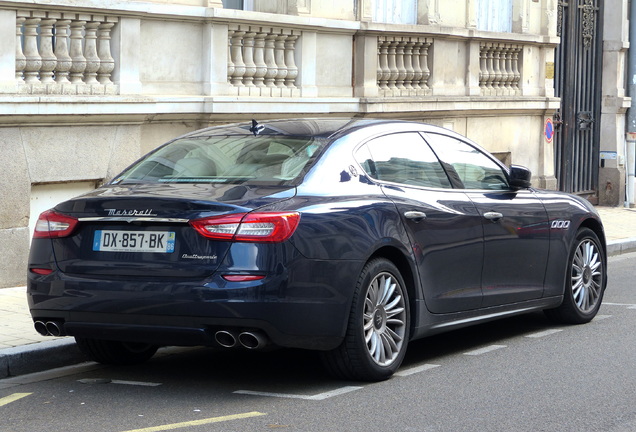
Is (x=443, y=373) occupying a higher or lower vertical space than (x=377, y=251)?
lower

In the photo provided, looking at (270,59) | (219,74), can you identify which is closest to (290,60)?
(270,59)

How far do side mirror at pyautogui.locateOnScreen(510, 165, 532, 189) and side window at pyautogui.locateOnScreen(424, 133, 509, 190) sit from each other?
79mm

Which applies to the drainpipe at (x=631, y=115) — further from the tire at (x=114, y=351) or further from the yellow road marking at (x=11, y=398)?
the yellow road marking at (x=11, y=398)

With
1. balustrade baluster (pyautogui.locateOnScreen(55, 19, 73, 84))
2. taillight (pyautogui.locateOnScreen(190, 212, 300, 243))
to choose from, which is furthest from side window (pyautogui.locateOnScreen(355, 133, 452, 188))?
balustrade baluster (pyautogui.locateOnScreen(55, 19, 73, 84))

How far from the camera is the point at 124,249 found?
6.69 meters

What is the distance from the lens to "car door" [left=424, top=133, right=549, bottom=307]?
825 centimetres

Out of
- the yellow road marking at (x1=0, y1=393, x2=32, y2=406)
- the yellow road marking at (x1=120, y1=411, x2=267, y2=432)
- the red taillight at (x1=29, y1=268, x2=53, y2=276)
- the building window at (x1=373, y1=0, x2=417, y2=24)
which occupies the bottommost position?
the yellow road marking at (x1=0, y1=393, x2=32, y2=406)

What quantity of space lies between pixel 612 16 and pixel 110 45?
12.3m

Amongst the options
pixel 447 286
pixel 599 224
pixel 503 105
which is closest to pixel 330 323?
pixel 447 286

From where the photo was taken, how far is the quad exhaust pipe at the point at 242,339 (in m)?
6.52

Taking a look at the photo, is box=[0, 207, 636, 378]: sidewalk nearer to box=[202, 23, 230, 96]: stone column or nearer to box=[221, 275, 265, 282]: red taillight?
box=[221, 275, 265, 282]: red taillight

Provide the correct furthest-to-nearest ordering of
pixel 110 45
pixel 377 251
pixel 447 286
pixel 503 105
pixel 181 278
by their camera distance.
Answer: pixel 503 105 → pixel 110 45 → pixel 447 286 → pixel 377 251 → pixel 181 278

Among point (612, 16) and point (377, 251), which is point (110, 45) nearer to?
point (377, 251)

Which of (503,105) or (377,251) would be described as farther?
(503,105)
